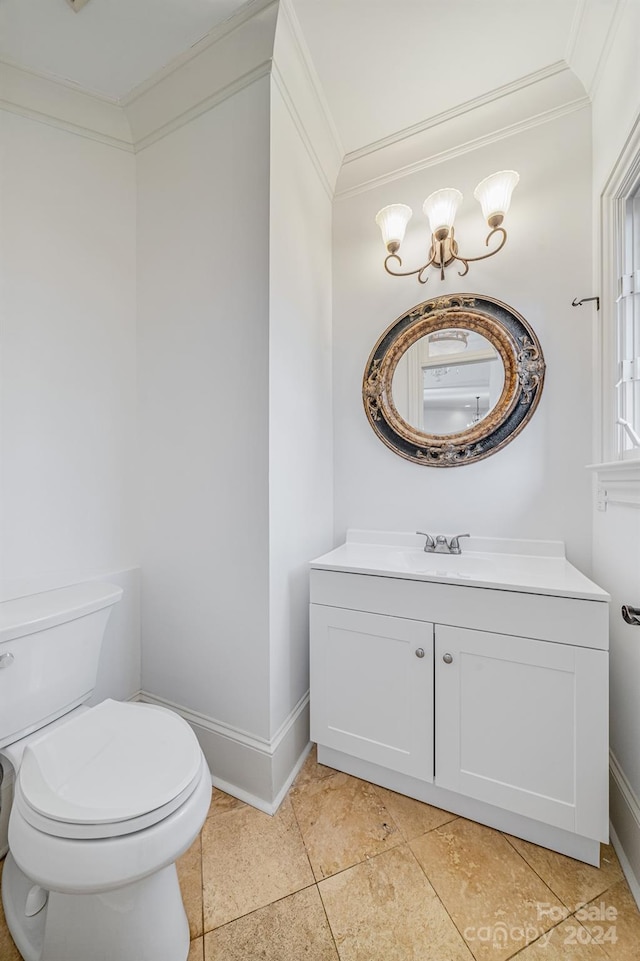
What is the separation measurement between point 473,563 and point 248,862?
1.19 m

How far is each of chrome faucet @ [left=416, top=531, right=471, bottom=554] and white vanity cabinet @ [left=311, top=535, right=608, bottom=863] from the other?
0.10 m

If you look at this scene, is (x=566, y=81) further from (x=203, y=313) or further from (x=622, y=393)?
(x=203, y=313)

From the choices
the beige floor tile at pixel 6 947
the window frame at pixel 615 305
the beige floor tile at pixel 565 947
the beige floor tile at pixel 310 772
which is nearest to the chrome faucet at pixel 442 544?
the window frame at pixel 615 305

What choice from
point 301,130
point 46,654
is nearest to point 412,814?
point 46,654

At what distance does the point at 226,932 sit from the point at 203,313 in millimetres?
1838

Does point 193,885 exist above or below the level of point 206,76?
below

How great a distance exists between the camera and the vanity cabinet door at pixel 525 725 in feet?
3.42

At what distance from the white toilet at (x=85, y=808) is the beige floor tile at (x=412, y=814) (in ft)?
2.24

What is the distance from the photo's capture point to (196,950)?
887 millimetres

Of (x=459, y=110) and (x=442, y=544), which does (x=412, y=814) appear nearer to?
(x=442, y=544)

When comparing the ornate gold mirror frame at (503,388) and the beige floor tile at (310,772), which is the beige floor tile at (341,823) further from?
the ornate gold mirror frame at (503,388)

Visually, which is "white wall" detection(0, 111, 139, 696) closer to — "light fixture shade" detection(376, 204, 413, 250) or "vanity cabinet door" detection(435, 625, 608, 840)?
"light fixture shade" detection(376, 204, 413, 250)

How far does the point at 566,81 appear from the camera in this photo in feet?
4.58

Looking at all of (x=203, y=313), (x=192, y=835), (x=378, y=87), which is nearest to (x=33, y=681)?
(x=192, y=835)
